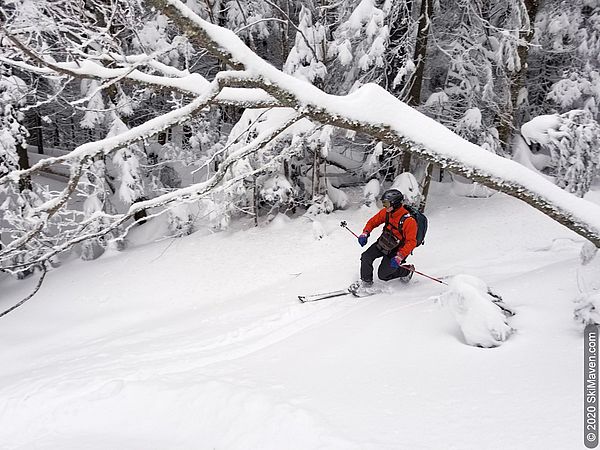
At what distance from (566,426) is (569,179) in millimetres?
2379

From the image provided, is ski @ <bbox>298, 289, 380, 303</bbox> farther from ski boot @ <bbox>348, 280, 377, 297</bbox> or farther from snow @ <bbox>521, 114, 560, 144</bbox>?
snow @ <bbox>521, 114, 560, 144</bbox>

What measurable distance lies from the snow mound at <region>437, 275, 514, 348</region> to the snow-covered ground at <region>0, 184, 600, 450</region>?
0.15 m

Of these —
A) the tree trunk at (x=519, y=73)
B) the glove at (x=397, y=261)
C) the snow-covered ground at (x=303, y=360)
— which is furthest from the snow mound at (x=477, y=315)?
the tree trunk at (x=519, y=73)

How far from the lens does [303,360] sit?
458cm

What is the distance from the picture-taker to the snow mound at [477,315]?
4.14 meters

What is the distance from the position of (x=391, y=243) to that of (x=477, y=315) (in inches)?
121

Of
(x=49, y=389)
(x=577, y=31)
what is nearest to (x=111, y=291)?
(x=49, y=389)

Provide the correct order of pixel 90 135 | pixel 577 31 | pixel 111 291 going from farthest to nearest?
pixel 90 135 → pixel 577 31 → pixel 111 291

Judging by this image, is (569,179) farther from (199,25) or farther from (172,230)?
(172,230)

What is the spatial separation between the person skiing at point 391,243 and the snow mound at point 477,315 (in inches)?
85.3

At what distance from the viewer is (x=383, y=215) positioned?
7594 millimetres

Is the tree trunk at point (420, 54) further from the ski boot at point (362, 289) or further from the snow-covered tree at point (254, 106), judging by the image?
the snow-covered tree at point (254, 106)

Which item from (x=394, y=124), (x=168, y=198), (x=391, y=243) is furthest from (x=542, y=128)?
(x=391, y=243)

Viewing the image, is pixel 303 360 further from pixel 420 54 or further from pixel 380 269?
pixel 420 54
